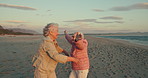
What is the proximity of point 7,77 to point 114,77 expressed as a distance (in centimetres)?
423

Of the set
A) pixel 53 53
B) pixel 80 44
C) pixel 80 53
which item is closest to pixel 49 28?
pixel 53 53

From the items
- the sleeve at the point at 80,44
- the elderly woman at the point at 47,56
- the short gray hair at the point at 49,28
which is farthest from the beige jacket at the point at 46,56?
the sleeve at the point at 80,44

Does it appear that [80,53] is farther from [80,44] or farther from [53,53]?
[53,53]

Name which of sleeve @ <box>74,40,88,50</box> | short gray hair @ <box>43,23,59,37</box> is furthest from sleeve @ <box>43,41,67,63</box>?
sleeve @ <box>74,40,88,50</box>

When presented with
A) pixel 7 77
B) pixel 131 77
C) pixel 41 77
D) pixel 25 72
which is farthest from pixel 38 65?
pixel 131 77

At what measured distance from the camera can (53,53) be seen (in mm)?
2834

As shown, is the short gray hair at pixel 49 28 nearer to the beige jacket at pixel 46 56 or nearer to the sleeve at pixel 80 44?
the beige jacket at pixel 46 56

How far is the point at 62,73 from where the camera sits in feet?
22.7

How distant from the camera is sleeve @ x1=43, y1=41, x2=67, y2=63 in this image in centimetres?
283

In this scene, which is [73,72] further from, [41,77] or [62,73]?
[62,73]

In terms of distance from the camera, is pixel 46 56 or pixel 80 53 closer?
pixel 46 56

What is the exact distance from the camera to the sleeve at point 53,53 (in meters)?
2.83

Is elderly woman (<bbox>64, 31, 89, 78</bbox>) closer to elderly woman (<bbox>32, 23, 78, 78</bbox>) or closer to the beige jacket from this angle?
elderly woman (<bbox>32, 23, 78, 78</bbox>)

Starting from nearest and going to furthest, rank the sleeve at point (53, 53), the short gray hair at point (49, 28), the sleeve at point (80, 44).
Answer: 1. the sleeve at point (53, 53)
2. the short gray hair at point (49, 28)
3. the sleeve at point (80, 44)
